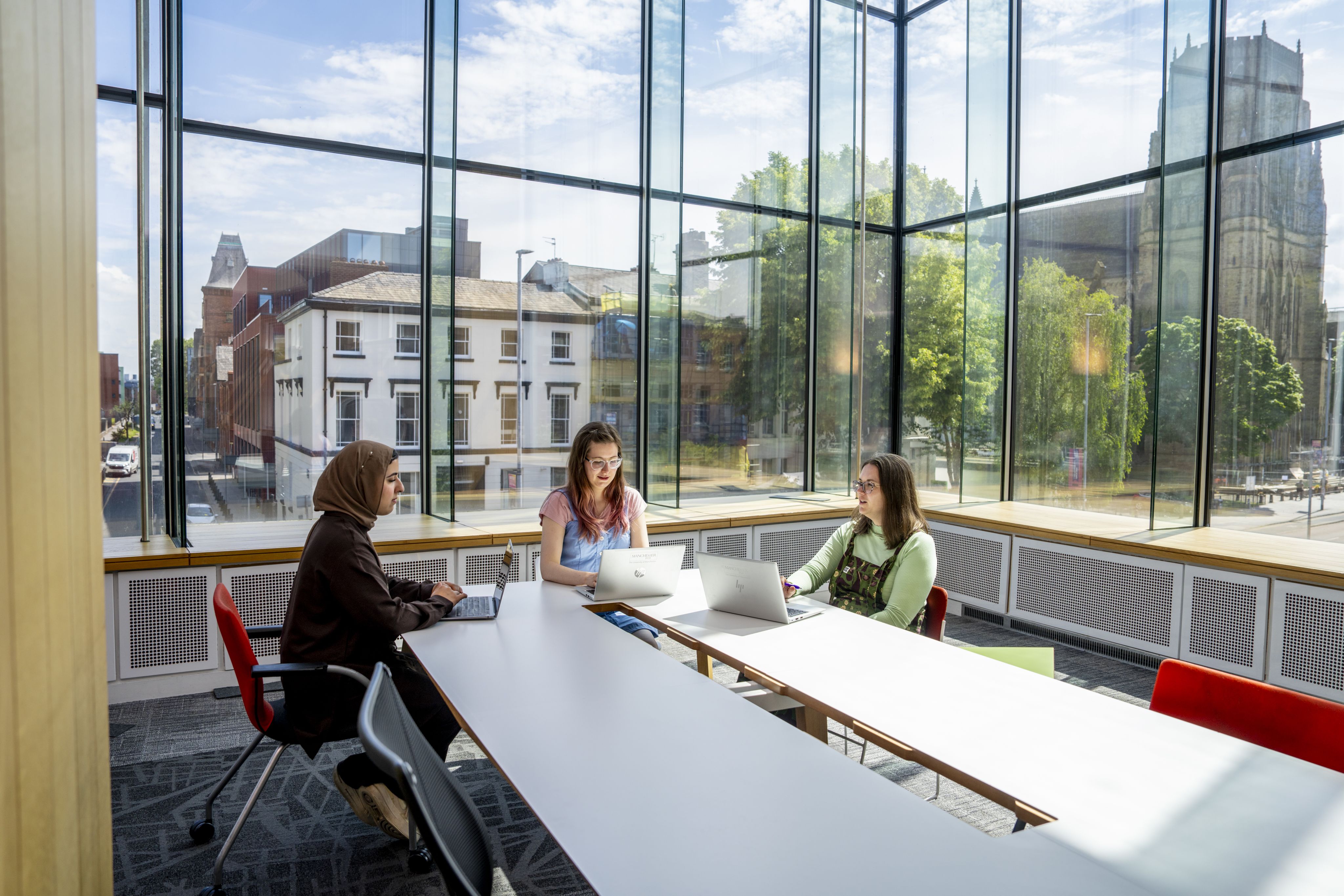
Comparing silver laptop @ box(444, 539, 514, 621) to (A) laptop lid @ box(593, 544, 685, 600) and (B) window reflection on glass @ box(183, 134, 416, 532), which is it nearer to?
(A) laptop lid @ box(593, 544, 685, 600)

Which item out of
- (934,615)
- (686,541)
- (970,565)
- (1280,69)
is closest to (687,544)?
(686,541)

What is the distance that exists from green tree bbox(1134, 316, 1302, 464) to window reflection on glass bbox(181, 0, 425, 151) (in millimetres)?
5054

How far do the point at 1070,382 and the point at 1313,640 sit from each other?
8.21 ft

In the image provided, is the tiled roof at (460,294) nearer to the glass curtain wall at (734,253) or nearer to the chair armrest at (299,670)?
the glass curtain wall at (734,253)

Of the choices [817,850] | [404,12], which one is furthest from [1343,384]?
[404,12]

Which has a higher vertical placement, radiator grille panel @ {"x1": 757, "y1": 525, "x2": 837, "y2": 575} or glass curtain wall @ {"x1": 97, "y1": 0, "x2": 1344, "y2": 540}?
glass curtain wall @ {"x1": 97, "y1": 0, "x2": 1344, "y2": 540}

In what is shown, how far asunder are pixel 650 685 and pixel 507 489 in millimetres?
3828

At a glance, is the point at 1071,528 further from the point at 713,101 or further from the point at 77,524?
the point at 77,524

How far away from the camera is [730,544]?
229 inches

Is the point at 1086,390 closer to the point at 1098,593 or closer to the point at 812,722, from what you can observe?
the point at 1098,593

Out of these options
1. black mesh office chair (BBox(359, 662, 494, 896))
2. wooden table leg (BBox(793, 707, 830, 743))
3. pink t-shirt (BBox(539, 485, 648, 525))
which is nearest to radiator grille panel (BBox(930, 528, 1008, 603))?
pink t-shirt (BBox(539, 485, 648, 525))

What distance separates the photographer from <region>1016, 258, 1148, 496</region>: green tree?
581cm

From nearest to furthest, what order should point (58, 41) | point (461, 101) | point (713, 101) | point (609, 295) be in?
1. point (58, 41)
2. point (461, 101)
3. point (609, 295)
4. point (713, 101)

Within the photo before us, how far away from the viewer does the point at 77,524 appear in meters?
1.38
